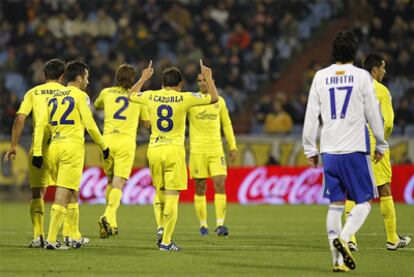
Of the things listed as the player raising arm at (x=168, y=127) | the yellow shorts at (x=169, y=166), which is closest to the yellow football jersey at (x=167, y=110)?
the player raising arm at (x=168, y=127)

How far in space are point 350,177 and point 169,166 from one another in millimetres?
3118

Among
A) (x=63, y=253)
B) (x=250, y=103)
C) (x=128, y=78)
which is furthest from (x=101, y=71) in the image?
(x=63, y=253)

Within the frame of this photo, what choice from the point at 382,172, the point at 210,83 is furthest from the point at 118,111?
the point at 382,172

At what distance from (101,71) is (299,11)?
276 inches

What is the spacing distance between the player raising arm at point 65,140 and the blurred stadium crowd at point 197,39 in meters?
15.1

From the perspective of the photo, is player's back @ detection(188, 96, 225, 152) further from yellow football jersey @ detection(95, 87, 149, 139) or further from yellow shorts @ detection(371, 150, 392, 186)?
yellow shorts @ detection(371, 150, 392, 186)

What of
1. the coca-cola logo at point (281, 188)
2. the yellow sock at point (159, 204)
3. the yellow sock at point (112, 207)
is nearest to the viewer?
the yellow sock at point (159, 204)

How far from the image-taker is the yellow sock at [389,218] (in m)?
12.5

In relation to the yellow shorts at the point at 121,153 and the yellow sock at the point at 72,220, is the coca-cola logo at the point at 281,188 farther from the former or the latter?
the yellow sock at the point at 72,220

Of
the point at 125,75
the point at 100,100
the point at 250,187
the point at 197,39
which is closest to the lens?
the point at 125,75

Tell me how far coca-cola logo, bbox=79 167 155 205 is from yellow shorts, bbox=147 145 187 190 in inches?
489

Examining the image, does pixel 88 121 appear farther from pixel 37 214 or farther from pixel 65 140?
pixel 37 214

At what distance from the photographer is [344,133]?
10078 millimetres

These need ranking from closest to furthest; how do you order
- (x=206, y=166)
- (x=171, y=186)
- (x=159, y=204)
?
(x=171, y=186) < (x=159, y=204) < (x=206, y=166)
